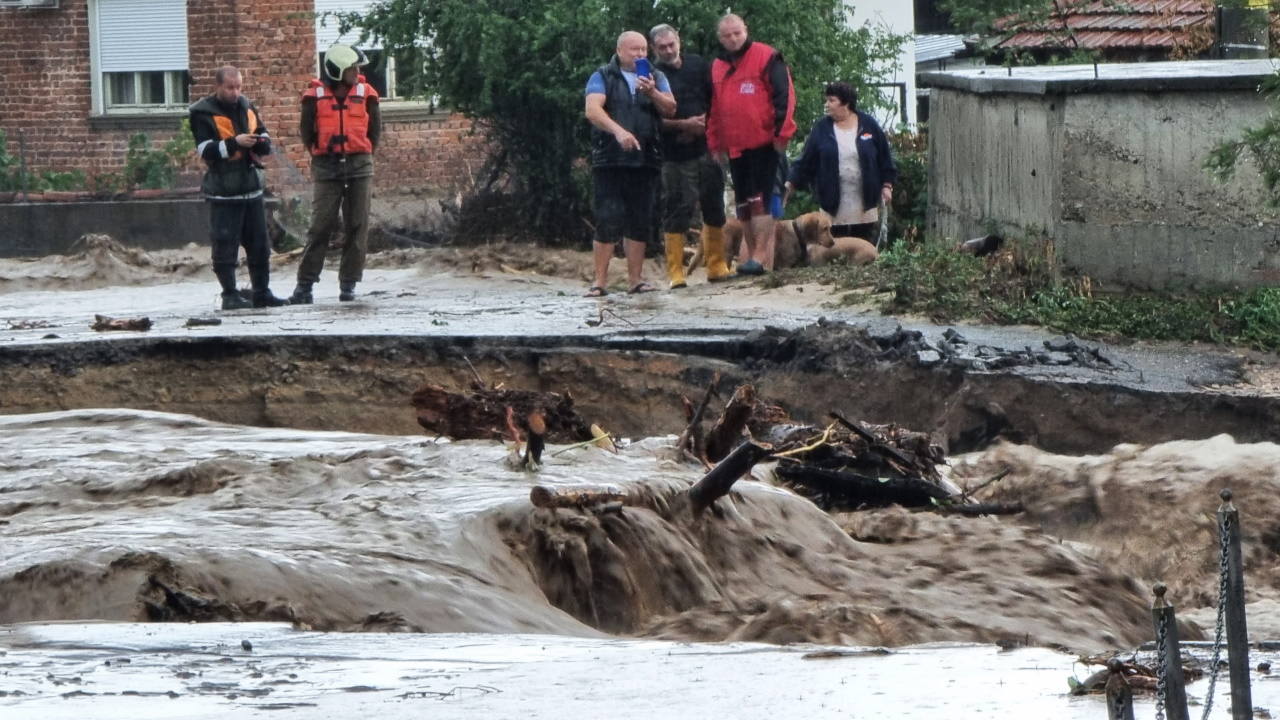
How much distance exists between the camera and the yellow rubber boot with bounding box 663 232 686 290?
13023 mm

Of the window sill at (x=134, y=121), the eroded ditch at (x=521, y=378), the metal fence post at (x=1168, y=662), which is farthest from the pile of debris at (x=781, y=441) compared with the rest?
the window sill at (x=134, y=121)

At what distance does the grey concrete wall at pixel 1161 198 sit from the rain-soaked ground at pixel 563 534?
5.07ft

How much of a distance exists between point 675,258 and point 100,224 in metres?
7.78

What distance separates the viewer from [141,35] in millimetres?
22516

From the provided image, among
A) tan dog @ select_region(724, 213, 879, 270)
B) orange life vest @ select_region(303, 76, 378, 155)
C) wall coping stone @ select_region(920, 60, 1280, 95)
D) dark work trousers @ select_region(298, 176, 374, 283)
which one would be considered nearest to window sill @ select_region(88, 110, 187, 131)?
dark work trousers @ select_region(298, 176, 374, 283)

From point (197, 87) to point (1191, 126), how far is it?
1403cm

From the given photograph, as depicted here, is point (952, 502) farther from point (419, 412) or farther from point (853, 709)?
point (853, 709)

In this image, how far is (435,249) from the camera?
17.0 meters

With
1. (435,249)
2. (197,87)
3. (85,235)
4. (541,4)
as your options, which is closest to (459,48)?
(541,4)

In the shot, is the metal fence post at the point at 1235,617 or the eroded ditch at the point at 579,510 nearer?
the metal fence post at the point at 1235,617

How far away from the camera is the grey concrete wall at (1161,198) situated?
37.5ft

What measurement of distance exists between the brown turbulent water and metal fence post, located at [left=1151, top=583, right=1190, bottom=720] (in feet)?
5.89

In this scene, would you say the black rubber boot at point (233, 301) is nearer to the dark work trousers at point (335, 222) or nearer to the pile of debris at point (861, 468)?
the dark work trousers at point (335, 222)

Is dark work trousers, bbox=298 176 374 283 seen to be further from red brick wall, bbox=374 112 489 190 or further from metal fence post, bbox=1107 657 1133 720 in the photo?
metal fence post, bbox=1107 657 1133 720
